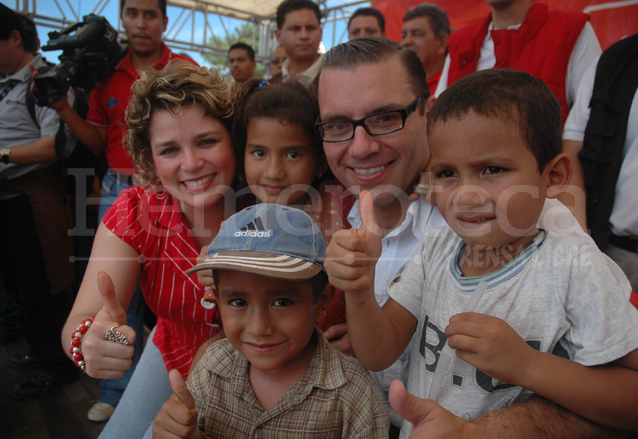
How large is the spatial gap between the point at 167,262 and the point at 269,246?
733mm

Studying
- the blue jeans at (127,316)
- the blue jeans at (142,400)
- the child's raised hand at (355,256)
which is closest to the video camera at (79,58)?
the blue jeans at (127,316)

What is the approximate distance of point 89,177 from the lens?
3.35 metres

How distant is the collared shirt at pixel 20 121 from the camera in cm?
298

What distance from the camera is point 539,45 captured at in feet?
8.00

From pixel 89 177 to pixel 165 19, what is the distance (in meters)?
1.52

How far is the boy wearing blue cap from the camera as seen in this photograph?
1.19m

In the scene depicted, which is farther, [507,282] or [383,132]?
[383,132]

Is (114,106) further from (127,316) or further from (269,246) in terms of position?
(269,246)

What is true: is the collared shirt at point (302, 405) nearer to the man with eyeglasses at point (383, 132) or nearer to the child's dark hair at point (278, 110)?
the man with eyeglasses at point (383, 132)

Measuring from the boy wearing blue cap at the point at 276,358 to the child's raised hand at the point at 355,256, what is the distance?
0.51 feet

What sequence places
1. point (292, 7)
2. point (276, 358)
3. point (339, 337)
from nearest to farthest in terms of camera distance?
point (276, 358)
point (339, 337)
point (292, 7)

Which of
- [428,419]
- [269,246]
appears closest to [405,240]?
[269,246]

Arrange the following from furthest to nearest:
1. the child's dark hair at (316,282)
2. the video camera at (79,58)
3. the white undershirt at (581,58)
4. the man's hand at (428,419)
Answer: the video camera at (79,58) → the white undershirt at (581,58) → the child's dark hair at (316,282) → the man's hand at (428,419)

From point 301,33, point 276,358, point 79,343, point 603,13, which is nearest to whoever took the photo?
point 276,358
